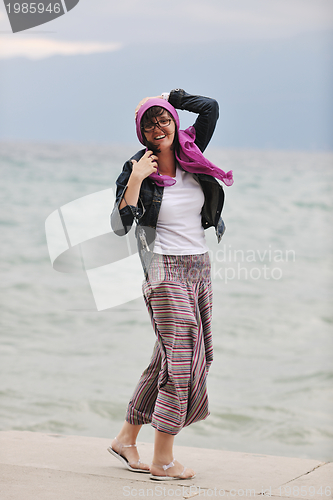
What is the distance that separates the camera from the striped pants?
215cm

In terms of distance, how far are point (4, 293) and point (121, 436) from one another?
4.81 m

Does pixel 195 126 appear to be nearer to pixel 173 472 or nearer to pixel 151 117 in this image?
pixel 151 117

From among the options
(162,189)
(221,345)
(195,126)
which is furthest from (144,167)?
(221,345)

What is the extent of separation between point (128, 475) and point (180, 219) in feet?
3.52

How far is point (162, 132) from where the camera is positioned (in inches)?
85.5

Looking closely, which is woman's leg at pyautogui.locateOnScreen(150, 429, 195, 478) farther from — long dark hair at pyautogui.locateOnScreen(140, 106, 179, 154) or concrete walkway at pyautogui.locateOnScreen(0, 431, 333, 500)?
long dark hair at pyautogui.locateOnScreen(140, 106, 179, 154)

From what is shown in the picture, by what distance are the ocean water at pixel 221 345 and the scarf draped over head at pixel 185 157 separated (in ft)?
6.23

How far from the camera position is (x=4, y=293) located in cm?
684

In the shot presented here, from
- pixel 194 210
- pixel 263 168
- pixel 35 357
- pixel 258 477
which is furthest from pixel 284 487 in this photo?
pixel 263 168

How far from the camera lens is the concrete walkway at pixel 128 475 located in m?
2.00

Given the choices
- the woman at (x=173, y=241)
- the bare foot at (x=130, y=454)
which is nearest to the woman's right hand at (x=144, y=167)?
the woman at (x=173, y=241)

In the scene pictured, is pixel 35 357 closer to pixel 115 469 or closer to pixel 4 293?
pixel 4 293

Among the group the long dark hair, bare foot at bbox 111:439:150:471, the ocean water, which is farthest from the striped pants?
the ocean water

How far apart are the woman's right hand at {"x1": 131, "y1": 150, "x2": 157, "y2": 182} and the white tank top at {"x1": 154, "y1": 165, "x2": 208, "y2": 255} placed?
0.40 ft
